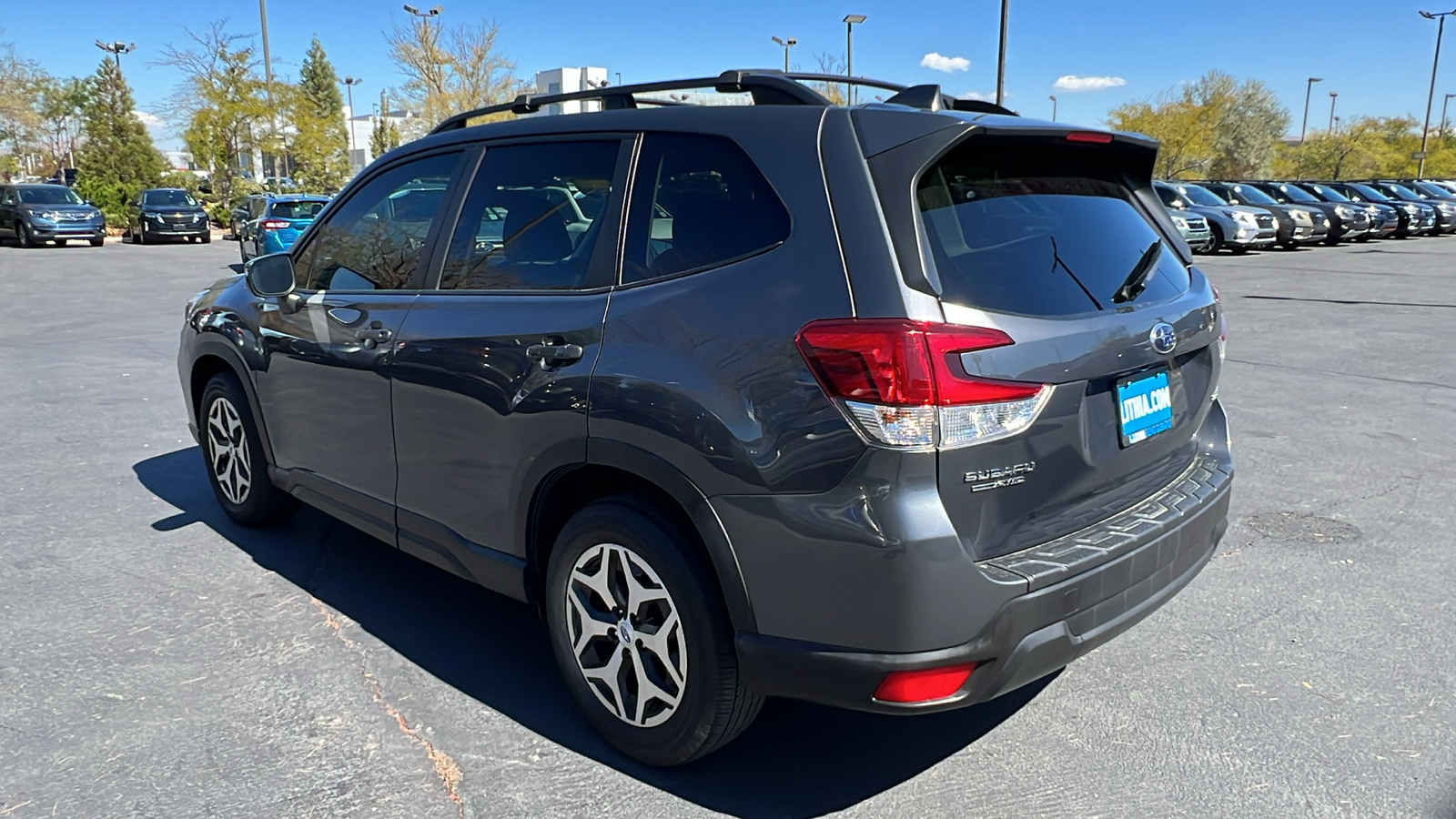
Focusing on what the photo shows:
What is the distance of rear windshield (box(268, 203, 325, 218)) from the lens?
19.9m

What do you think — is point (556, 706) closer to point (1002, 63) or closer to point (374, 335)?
point (374, 335)

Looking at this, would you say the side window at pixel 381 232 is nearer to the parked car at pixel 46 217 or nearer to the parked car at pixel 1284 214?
the parked car at pixel 1284 214

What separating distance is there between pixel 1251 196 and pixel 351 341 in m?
26.7

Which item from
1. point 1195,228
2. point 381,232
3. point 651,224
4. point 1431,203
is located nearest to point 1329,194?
point 1431,203

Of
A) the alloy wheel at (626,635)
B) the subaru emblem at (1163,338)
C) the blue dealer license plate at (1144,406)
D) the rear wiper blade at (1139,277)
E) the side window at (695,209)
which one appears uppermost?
the side window at (695,209)

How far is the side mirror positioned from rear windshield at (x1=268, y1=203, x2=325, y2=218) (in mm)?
16894

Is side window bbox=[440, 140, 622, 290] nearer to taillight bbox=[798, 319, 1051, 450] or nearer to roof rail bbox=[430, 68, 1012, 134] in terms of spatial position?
roof rail bbox=[430, 68, 1012, 134]

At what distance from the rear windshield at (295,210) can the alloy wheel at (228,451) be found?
16207mm

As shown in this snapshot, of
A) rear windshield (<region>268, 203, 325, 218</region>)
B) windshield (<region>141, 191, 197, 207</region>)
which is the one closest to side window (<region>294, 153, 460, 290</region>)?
rear windshield (<region>268, 203, 325, 218</region>)

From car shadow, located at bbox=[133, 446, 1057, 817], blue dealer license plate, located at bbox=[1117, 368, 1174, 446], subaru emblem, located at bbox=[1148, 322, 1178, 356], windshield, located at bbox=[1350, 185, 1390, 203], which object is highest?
windshield, located at bbox=[1350, 185, 1390, 203]

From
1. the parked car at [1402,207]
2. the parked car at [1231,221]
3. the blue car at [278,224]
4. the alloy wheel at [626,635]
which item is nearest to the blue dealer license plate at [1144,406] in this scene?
the alloy wheel at [626,635]

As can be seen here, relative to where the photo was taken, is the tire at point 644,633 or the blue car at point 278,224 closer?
the tire at point 644,633

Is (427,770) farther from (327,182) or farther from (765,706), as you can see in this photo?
(327,182)

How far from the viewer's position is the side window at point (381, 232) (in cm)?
373
